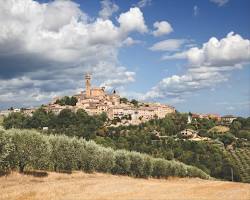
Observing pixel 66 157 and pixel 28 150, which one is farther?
pixel 66 157

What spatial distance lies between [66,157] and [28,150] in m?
7.50

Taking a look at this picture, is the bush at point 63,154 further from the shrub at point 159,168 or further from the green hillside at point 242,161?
the green hillside at point 242,161

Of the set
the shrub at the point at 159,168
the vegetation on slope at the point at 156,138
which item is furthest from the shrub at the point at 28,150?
the vegetation on slope at the point at 156,138

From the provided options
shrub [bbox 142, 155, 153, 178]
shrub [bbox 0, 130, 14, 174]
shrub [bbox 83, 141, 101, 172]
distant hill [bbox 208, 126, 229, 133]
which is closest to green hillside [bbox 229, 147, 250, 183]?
distant hill [bbox 208, 126, 229, 133]

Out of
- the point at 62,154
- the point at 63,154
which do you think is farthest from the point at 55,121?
the point at 62,154

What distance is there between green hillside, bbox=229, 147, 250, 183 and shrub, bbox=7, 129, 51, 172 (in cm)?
6578

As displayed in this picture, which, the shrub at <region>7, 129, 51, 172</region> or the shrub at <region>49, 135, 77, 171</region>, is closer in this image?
the shrub at <region>7, 129, 51, 172</region>

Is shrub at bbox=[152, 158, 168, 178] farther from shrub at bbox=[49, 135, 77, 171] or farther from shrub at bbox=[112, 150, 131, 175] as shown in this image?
shrub at bbox=[49, 135, 77, 171]

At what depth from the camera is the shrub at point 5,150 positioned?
116ft

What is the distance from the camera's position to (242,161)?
120 meters

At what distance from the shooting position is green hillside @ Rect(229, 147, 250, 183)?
101037mm

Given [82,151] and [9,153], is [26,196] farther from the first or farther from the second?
[82,151]

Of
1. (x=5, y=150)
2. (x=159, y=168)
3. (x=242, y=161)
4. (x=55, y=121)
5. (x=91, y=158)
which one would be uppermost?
(x=55, y=121)

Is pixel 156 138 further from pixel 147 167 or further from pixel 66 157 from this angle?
pixel 66 157
